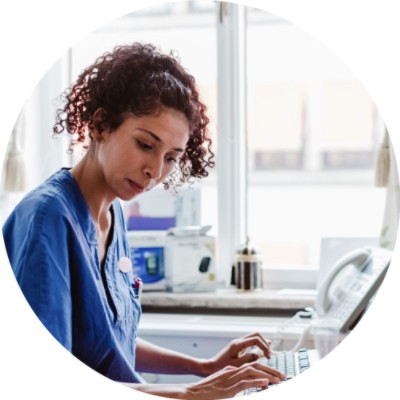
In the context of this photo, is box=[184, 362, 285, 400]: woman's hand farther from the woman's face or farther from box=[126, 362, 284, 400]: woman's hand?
the woman's face

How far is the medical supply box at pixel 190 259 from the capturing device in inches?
62.3

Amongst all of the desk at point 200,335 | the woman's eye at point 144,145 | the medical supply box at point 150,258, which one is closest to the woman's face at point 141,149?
the woman's eye at point 144,145

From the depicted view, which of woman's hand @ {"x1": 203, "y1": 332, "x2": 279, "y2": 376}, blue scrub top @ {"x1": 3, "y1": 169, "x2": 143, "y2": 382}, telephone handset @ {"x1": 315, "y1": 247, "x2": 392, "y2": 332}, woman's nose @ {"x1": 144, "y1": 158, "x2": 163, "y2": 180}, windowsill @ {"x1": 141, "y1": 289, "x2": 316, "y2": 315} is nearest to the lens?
blue scrub top @ {"x1": 3, "y1": 169, "x2": 143, "y2": 382}

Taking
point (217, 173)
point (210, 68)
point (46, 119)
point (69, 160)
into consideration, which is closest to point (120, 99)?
point (69, 160)

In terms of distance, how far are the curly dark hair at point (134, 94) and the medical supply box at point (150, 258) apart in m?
0.61

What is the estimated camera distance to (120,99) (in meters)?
0.90

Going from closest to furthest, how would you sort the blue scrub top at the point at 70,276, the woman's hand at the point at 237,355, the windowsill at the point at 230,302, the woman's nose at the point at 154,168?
the blue scrub top at the point at 70,276
the woman's nose at the point at 154,168
the woman's hand at the point at 237,355
the windowsill at the point at 230,302

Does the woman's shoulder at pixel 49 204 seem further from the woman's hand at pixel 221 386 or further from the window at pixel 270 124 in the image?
the window at pixel 270 124

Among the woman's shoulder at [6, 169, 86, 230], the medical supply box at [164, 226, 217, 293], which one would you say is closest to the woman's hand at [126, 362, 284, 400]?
the woman's shoulder at [6, 169, 86, 230]

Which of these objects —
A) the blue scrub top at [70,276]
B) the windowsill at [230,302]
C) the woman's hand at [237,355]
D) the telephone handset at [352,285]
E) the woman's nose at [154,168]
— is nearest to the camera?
the blue scrub top at [70,276]

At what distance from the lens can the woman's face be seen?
0.89m

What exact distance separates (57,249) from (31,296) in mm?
64

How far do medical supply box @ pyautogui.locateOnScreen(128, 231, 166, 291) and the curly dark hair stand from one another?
0.61 metres

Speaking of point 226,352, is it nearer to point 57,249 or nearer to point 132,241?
point 57,249
